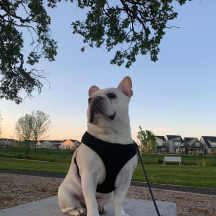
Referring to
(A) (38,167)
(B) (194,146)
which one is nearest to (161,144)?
(B) (194,146)

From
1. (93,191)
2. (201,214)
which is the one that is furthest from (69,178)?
(201,214)

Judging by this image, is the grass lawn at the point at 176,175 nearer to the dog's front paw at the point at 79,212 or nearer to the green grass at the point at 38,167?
the green grass at the point at 38,167

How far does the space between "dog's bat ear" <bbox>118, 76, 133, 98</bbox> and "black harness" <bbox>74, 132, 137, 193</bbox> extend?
555 millimetres

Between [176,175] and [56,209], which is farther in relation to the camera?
[176,175]

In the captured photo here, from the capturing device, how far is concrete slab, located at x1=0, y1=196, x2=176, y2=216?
2.99 metres

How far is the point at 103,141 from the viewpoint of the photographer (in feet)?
7.56

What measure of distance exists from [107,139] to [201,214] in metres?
3.97

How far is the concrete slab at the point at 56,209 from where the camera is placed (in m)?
2.99

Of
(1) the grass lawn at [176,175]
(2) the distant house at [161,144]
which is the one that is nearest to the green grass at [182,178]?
(1) the grass lawn at [176,175]

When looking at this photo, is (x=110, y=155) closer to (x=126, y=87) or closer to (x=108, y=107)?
(x=108, y=107)

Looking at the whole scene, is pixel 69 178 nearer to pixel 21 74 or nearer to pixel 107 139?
pixel 107 139

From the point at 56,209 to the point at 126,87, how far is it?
6.55 feet

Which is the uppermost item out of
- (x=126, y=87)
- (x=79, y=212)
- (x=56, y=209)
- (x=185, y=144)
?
(x=126, y=87)

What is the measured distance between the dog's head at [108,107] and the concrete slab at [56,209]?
145 cm
